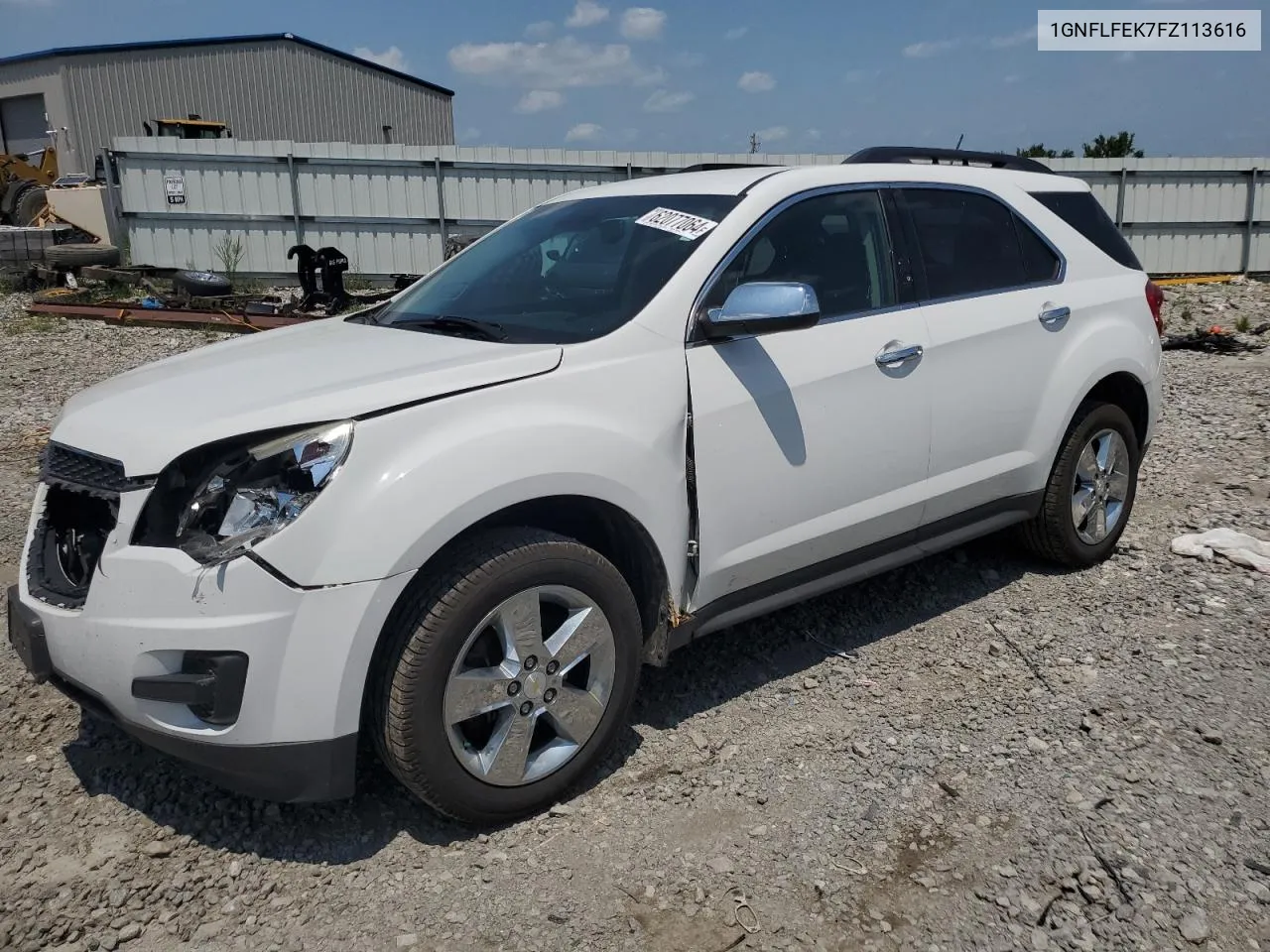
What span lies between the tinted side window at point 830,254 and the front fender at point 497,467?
593 mm

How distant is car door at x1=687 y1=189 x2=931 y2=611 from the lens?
3.17 metres

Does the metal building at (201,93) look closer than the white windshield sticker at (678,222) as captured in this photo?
No

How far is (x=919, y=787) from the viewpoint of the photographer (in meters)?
3.09

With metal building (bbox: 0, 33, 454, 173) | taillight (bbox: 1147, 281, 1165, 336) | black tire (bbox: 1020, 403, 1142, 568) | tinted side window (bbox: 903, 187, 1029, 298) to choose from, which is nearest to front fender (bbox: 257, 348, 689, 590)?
tinted side window (bbox: 903, 187, 1029, 298)

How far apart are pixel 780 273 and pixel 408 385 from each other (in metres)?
1.45

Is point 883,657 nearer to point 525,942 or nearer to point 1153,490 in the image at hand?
point 525,942

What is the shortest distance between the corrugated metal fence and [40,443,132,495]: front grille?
45.3 ft

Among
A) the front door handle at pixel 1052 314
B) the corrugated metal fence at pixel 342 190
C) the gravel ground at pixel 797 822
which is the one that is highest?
the corrugated metal fence at pixel 342 190

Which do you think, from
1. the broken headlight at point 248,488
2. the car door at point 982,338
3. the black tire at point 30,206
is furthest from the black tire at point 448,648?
the black tire at point 30,206

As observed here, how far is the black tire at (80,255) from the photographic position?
47.3 feet

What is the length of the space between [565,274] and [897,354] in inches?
47.1

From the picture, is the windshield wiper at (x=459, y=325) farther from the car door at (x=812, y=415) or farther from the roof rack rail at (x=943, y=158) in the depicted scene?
the roof rack rail at (x=943, y=158)

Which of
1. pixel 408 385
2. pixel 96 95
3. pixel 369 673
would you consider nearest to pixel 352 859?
pixel 369 673

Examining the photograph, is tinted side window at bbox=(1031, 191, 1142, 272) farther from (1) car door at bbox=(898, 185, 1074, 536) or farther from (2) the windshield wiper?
(2) the windshield wiper
